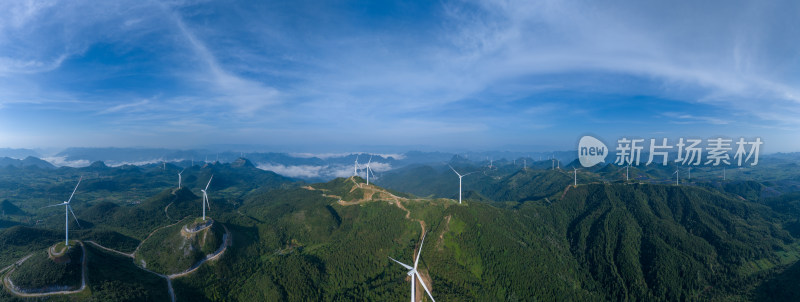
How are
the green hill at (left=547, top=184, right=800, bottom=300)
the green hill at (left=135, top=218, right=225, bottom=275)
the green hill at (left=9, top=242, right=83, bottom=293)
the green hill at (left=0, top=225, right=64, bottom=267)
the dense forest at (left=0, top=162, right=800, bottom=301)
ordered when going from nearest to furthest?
the green hill at (left=9, top=242, right=83, bottom=293), the green hill at (left=135, top=218, right=225, bottom=275), the dense forest at (left=0, top=162, right=800, bottom=301), the green hill at (left=0, top=225, right=64, bottom=267), the green hill at (left=547, top=184, right=800, bottom=300)

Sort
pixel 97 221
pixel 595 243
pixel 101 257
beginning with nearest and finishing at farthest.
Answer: pixel 101 257 → pixel 595 243 → pixel 97 221

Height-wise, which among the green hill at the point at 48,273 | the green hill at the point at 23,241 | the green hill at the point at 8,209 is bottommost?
the green hill at the point at 8,209

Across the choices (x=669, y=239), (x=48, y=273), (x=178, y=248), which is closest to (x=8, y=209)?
(x=178, y=248)

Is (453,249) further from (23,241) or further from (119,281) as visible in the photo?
Result: (23,241)

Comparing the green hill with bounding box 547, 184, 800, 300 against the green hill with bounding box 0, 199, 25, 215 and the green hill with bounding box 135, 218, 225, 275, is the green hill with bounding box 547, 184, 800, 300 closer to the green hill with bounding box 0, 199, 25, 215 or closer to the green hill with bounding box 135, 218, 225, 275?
the green hill with bounding box 135, 218, 225, 275

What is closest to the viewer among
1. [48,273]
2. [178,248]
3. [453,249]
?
[48,273]

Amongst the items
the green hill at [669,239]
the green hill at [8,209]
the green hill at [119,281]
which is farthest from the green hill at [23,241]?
the green hill at [669,239]

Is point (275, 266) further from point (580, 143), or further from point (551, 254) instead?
point (580, 143)

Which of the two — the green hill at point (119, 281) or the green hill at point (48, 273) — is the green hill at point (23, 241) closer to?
the green hill at point (48, 273)

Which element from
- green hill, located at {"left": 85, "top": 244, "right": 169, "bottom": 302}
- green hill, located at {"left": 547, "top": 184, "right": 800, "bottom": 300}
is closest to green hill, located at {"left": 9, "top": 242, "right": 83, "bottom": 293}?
green hill, located at {"left": 85, "top": 244, "right": 169, "bottom": 302}

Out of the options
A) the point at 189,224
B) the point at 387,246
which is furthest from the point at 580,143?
the point at 189,224

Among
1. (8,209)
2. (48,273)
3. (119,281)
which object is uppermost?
(48,273)
